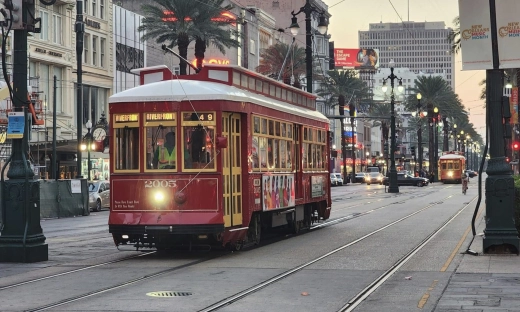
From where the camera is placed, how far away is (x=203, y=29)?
5894 centimetres

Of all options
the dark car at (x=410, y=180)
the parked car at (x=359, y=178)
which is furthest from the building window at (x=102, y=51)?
the parked car at (x=359, y=178)

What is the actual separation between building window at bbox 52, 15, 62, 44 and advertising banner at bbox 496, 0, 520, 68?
1979 inches

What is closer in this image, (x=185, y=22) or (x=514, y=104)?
(x=514, y=104)

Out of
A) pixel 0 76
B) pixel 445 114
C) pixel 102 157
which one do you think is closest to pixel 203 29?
pixel 0 76

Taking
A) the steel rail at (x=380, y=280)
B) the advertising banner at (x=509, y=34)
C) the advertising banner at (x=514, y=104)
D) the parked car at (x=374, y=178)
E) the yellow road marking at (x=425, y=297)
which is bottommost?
the yellow road marking at (x=425, y=297)

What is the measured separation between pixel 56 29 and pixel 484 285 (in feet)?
183

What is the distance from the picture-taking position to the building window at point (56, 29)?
65938 mm

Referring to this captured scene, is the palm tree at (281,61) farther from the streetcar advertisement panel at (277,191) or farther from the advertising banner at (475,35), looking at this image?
the advertising banner at (475,35)

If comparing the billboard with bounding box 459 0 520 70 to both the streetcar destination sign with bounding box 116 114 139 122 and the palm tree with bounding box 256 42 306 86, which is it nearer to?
the streetcar destination sign with bounding box 116 114 139 122

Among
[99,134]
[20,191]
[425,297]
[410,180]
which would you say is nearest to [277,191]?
[20,191]

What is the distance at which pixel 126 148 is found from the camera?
19.5 metres

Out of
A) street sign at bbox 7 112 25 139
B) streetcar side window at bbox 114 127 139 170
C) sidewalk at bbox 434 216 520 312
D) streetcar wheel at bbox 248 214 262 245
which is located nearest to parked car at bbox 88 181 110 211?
streetcar wheel at bbox 248 214 262 245

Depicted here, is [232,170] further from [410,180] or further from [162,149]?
[410,180]

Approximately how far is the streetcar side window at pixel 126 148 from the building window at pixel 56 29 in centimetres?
4843
